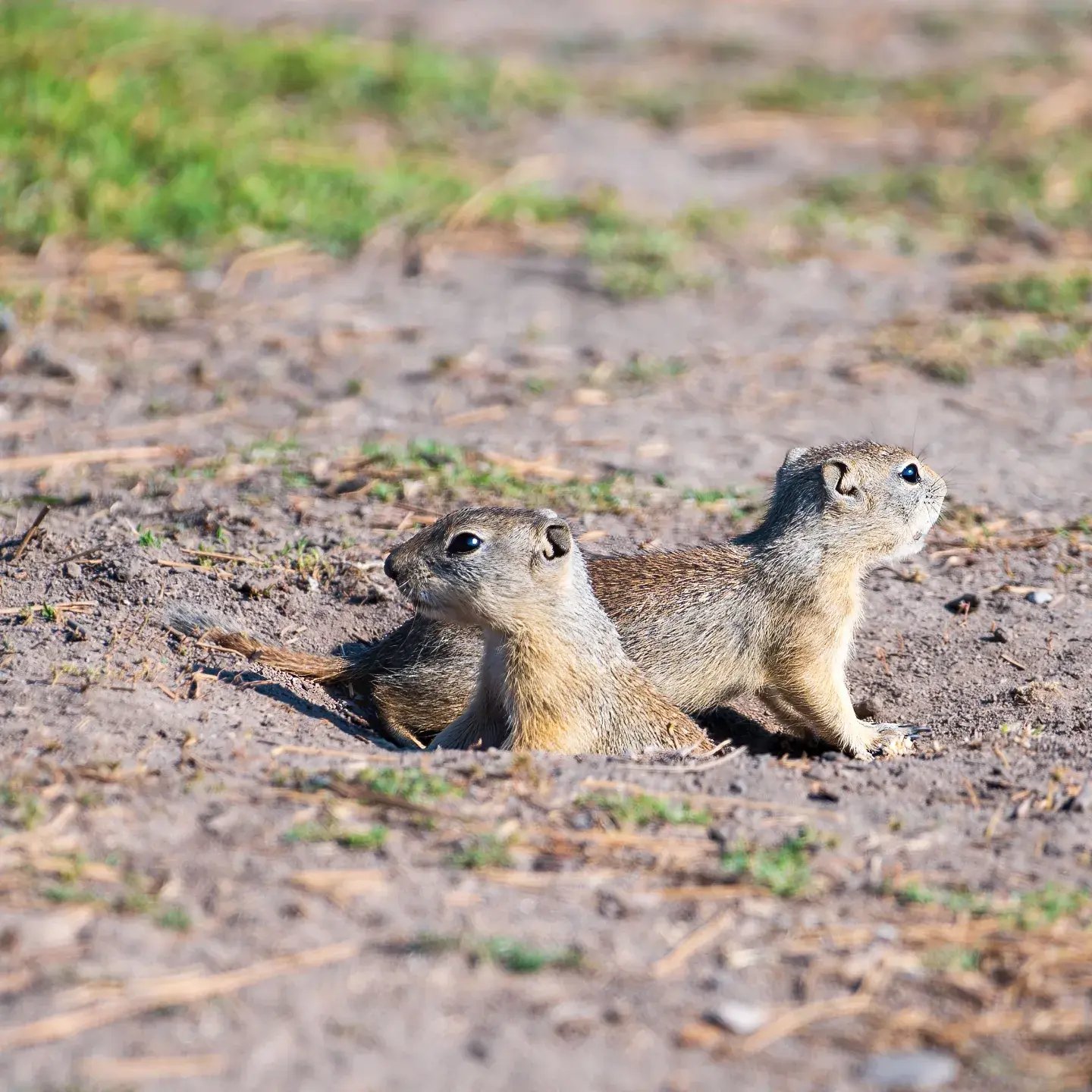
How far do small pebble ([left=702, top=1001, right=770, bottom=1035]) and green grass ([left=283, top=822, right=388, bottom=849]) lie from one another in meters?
0.91

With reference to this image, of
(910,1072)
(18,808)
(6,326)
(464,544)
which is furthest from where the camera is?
(6,326)

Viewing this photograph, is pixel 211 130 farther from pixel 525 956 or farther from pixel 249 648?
pixel 525 956

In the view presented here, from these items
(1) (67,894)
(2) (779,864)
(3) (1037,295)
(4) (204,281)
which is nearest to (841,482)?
(2) (779,864)

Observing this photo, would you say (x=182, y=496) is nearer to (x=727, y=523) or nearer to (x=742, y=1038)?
(x=727, y=523)

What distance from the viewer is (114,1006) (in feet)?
9.39

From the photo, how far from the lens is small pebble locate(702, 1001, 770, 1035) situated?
2.93m

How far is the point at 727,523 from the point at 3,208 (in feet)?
16.4

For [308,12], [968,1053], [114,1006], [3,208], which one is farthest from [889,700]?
[308,12]

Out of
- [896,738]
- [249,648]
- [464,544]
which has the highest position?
[464,544]

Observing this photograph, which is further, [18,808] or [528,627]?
[528,627]

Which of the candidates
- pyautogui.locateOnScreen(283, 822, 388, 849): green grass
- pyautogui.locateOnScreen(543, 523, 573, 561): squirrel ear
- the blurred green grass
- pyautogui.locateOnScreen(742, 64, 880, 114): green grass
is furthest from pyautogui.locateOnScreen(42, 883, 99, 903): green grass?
pyautogui.locateOnScreen(742, 64, 880, 114): green grass

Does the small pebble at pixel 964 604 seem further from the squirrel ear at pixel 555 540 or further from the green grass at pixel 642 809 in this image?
the green grass at pixel 642 809

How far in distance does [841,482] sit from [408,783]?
7.84 feet

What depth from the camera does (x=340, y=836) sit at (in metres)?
3.52
